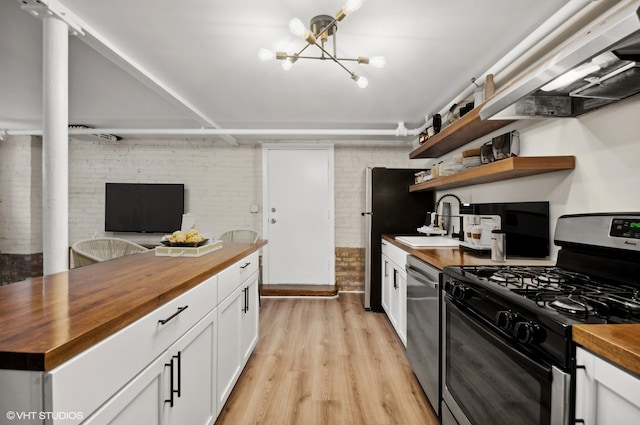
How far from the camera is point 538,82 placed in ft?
3.64

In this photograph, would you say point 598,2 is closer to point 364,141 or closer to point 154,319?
point 154,319

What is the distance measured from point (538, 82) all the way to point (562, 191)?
2.88ft

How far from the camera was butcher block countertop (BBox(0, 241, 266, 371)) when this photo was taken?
1.99 feet

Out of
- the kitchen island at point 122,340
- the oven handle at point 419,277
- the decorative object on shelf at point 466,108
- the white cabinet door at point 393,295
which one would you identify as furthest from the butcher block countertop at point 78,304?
the decorative object on shelf at point 466,108

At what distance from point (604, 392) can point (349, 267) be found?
3.83 m

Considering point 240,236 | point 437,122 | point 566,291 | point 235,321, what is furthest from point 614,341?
point 240,236

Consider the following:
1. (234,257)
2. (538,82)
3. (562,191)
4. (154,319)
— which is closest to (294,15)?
(538,82)

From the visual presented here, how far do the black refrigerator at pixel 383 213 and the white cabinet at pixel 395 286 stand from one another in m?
0.15

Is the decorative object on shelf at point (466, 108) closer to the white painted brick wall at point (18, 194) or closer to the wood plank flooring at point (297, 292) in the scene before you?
the wood plank flooring at point (297, 292)

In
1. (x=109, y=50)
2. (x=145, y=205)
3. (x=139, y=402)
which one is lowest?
(x=139, y=402)

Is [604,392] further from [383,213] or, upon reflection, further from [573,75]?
[383,213]

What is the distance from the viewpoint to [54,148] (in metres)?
1.76

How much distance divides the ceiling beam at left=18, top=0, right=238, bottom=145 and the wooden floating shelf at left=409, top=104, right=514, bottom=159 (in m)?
2.51

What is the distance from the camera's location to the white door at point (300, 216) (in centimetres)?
452
